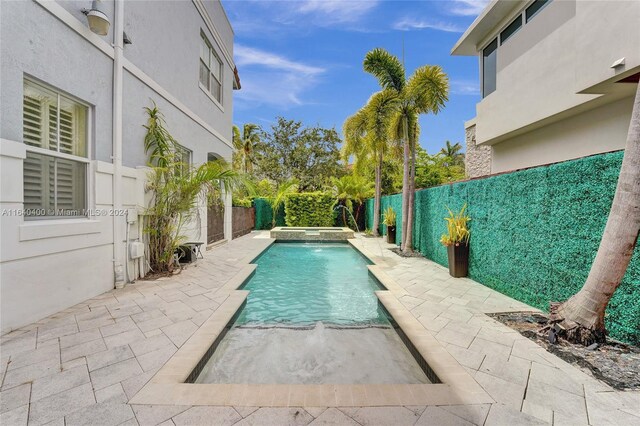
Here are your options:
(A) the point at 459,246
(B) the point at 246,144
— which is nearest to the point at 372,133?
(A) the point at 459,246

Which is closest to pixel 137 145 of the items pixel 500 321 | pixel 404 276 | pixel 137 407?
pixel 137 407

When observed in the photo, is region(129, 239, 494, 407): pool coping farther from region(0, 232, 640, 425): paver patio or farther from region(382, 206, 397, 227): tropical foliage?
region(382, 206, 397, 227): tropical foliage

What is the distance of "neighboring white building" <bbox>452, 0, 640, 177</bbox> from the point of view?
5.46m

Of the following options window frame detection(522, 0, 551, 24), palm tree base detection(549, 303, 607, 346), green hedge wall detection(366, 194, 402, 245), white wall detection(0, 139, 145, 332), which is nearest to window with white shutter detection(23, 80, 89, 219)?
white wall detection(0, 139, 145, 332)

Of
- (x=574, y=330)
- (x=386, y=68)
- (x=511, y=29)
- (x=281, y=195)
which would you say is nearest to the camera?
(x=574, y=330)

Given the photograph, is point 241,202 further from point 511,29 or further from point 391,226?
point 511,29

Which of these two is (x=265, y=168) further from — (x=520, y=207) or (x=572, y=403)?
(x=572, y=403)

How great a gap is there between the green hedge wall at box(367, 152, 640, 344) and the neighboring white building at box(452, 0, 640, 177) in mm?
2738

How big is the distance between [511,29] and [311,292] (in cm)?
1043

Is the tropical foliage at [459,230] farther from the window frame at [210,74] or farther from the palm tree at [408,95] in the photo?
the window frame at [210,74]

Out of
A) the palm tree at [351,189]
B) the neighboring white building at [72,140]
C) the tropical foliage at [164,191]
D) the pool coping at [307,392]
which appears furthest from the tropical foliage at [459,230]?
the palm tree at [351,189]

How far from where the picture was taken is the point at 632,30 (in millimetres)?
5047

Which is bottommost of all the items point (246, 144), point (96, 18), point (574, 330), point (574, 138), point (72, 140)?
point (574, 330)

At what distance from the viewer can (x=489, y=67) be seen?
10953 mm
